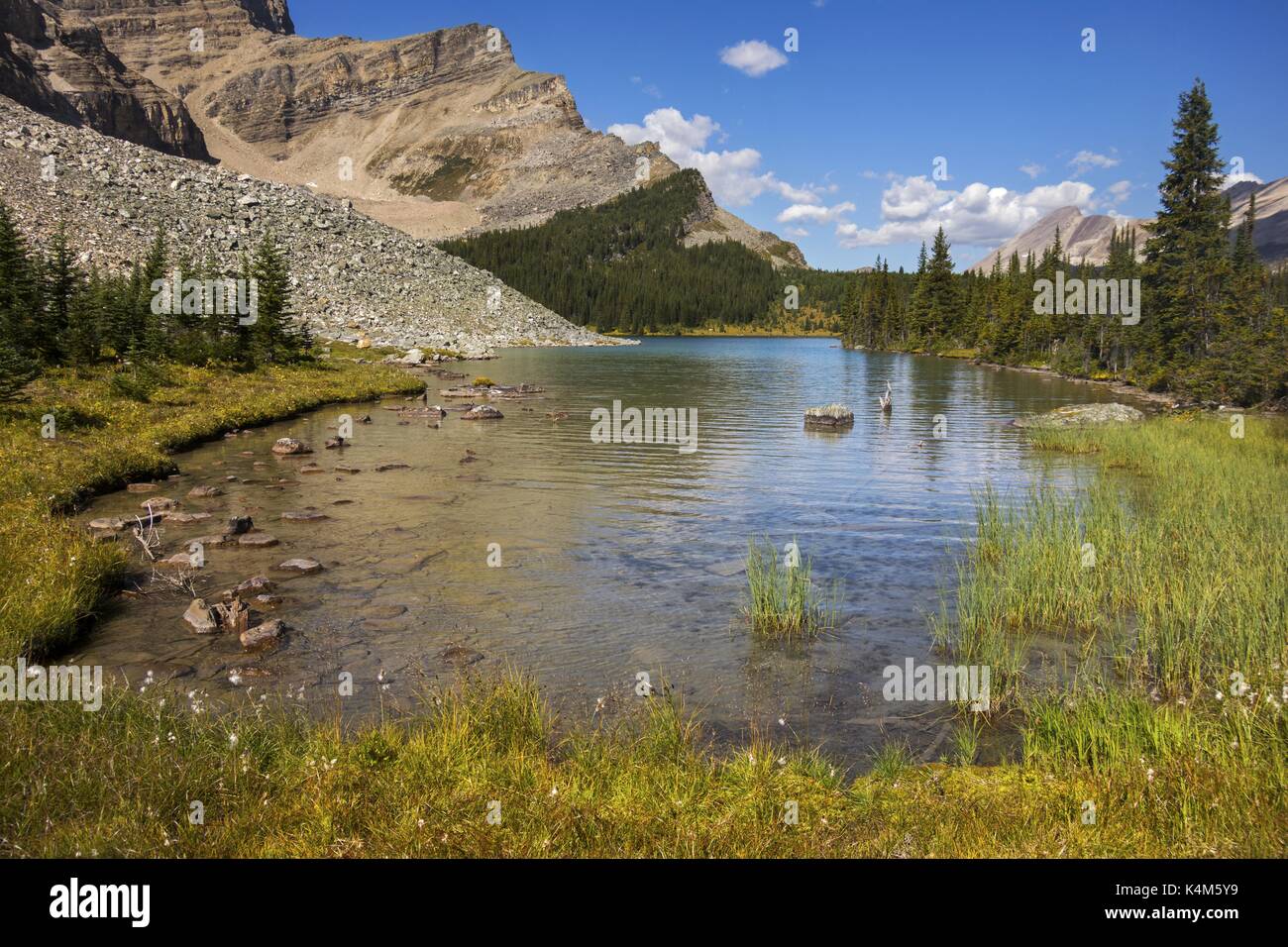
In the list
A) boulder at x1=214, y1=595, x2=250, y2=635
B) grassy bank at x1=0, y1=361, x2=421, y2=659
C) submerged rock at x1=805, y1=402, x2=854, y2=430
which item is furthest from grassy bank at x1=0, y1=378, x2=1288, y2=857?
submerged rock at x1=805, y1=402, x2=854, y2=430

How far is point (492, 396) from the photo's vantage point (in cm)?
5322

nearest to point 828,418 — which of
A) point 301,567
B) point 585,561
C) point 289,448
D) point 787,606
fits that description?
point 289,448

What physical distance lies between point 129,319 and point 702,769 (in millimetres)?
43109

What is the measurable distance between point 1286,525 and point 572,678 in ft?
47.5

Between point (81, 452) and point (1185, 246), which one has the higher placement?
point (1185, 246)

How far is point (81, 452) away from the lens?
2359cm

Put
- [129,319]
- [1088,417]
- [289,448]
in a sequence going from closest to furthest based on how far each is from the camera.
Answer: [289,448] → [1088,417] → [129,319]

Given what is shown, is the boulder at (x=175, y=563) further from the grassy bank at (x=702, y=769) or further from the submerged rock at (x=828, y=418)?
the submerged rock at (x=828, y=418)

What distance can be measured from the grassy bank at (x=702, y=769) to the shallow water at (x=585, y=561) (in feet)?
3.90

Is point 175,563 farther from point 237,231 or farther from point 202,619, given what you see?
point 237,231

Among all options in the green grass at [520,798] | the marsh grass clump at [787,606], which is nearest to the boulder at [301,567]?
the green grass at [520,798]

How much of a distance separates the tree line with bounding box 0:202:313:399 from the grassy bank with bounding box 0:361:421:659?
4.47ft

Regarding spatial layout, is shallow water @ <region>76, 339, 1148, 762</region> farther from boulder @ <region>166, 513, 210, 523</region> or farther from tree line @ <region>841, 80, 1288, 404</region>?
tree line @ <region>841, 80, 1288, 404</region>

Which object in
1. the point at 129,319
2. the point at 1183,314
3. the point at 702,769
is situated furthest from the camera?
the point at 1183,314
